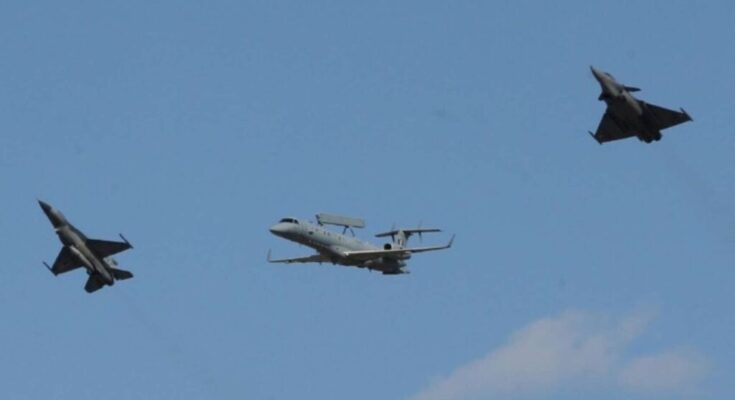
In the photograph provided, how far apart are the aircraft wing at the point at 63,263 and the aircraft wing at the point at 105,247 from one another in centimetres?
242

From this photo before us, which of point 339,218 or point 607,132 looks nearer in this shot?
point 607,132

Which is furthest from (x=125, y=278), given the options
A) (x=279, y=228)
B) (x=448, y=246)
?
(x=448, y=246)

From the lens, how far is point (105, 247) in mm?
152125

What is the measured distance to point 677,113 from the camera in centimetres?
13950

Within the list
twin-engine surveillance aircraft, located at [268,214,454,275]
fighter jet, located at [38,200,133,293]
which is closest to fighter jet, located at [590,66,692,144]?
twin-engine surveillance aircraft, located at [268,214,454,275]

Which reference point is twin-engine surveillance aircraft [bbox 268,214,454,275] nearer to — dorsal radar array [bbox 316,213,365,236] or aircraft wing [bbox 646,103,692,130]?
dorsal radar array [bbox 316,213,365,236]

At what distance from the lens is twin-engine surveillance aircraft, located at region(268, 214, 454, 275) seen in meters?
160

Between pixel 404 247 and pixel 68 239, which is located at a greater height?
pixel 404 247

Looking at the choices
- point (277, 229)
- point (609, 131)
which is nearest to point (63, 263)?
point (277, 229)

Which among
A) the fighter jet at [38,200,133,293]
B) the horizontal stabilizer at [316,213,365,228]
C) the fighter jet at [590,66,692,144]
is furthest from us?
the horizontal stabilizer at [316,213,365,228]

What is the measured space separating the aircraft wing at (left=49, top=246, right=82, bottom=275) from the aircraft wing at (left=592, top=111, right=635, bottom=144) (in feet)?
136

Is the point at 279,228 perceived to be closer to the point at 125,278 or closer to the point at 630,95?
the point at 125,278

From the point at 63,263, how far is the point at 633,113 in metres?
47.9

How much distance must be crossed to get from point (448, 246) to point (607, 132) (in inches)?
868
